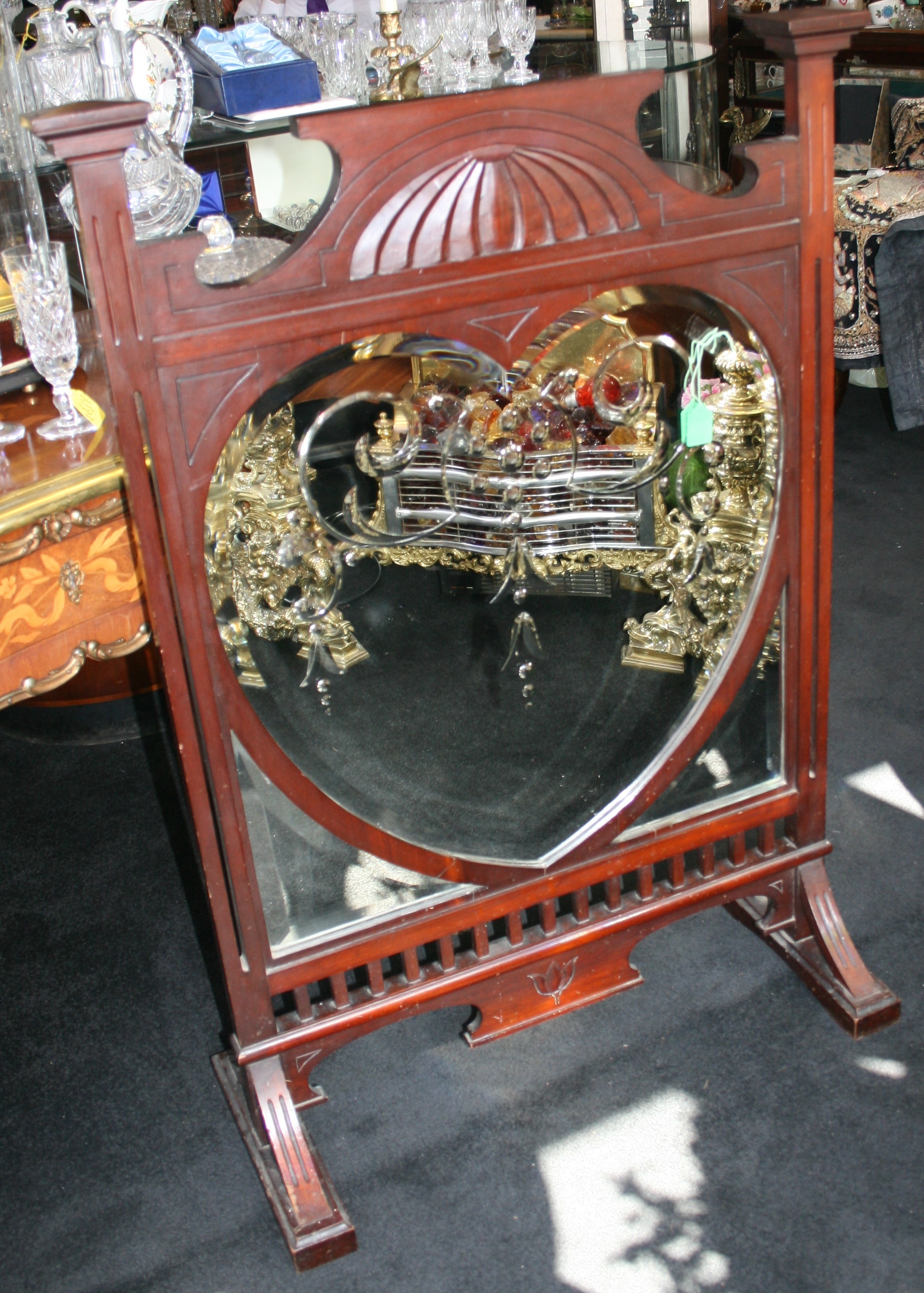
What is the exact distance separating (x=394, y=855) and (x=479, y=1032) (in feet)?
1.04

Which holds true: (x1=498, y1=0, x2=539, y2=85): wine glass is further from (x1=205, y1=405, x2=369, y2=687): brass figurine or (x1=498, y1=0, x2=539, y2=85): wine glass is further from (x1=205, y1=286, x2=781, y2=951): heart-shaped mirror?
(x1=205, y1=405, x2=369, y2=687): brass figurine

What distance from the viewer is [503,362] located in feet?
4.05

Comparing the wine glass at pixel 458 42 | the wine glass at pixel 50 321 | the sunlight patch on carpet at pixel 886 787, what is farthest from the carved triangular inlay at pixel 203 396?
the sunlight patch on carpet at pixel 886 787

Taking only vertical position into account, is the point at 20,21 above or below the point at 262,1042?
above

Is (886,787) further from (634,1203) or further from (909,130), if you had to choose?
(909,130)

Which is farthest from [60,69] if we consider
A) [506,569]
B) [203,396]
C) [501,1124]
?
[501,1124]

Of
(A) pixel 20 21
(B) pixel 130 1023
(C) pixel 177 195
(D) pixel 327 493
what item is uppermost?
(A) pixel 20 21

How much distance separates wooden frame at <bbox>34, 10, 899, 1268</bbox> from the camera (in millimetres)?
1110

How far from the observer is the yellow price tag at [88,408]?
1.40 meters

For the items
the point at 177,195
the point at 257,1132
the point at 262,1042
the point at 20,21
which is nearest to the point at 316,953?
the point at 262,1042

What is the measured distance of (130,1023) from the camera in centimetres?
178

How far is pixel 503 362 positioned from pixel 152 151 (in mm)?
575

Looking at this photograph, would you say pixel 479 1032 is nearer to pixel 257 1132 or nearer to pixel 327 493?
pixel 257 1132

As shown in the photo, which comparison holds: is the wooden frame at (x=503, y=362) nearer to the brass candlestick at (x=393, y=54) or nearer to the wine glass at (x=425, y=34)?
the brass candlestick at (x=393, y=54)
